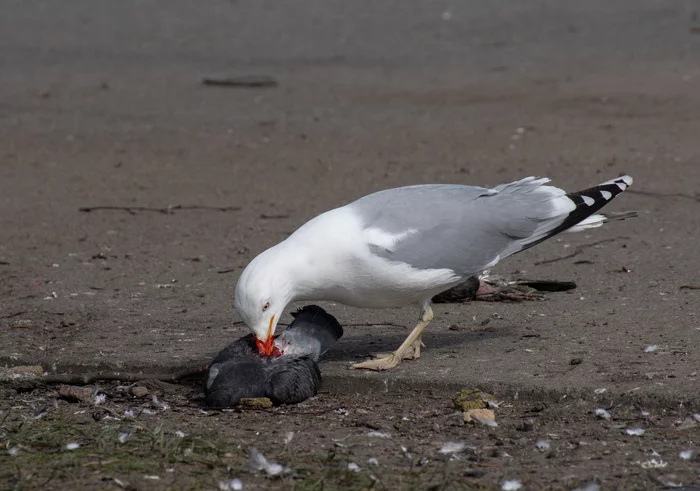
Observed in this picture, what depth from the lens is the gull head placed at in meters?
4.70

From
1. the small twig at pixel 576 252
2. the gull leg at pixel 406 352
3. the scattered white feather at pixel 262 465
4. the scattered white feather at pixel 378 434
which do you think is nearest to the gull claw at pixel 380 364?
the gull leg at pixel 406 352

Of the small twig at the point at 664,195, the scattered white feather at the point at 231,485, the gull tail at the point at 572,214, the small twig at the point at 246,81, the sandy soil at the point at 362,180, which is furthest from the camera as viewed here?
the small twig at the point at 246,81

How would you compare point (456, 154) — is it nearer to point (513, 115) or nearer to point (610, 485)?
point (513, 115)

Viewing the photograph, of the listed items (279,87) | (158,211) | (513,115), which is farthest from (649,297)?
(279,87)

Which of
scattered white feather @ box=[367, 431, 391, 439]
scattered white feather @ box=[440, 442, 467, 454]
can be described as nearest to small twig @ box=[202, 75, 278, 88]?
scattered white feather @ box=[367, 431, 391, 439]

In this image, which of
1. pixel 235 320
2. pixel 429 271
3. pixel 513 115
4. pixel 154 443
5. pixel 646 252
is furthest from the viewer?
pixel 513 115

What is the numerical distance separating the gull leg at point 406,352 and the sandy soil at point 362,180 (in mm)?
66

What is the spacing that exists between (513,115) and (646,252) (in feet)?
13.4

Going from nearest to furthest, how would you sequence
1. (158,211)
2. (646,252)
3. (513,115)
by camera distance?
(646,252) < (158,211) < (513,115)

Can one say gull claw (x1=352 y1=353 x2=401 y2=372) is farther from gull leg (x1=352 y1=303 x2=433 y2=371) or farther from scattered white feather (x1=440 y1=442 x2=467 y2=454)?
scattered white feather (x1=440 y1=442 x2=467 y2=454)

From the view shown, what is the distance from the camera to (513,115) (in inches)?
427

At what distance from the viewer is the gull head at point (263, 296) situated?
470 cm

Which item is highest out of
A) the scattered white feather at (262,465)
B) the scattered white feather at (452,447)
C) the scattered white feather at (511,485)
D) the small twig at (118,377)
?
the scattered white feather at (511,485)

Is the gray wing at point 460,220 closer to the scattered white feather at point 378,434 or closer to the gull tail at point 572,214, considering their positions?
the gull tail at point 572,214
